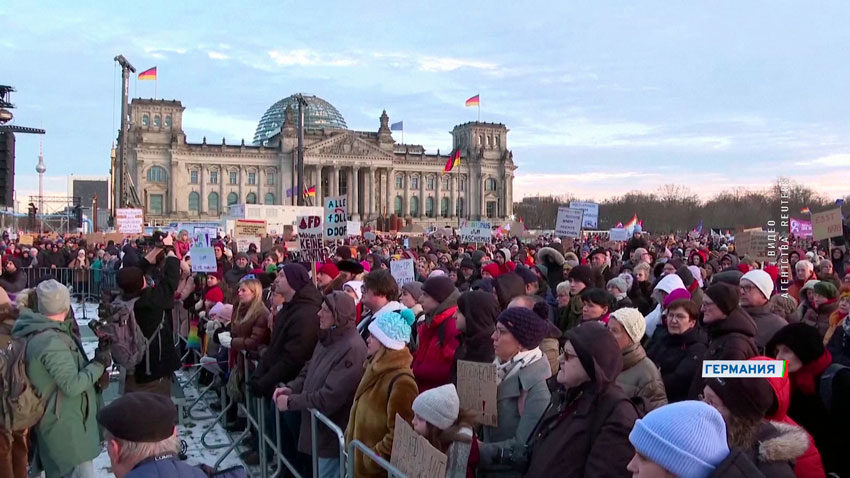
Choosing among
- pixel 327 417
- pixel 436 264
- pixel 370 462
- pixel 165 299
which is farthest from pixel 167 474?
pixel 436 264

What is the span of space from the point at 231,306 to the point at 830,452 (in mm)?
6083

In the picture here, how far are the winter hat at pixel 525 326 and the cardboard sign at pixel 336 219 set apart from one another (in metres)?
7.98

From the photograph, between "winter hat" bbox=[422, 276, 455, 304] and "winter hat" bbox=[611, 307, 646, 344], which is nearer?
"winter hat" bbox=[611, 307, 646, 344]

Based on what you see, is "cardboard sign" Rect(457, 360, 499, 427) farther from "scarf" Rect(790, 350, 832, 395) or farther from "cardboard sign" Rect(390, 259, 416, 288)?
"cardboard sign" Rect(390, 259, 416, 288)

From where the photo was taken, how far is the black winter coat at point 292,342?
5.47m

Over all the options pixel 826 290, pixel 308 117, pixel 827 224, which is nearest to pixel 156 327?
pixel 826 290

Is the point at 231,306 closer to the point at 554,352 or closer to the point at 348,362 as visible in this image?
the point at 348,362

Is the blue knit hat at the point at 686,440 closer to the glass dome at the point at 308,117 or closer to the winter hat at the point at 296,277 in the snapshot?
the winter hat at the point at 296,277

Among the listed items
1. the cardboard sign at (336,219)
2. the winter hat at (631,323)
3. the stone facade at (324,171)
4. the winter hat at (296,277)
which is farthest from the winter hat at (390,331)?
the stone facade at (324,171)

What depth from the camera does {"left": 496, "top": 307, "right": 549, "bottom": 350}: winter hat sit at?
391 cm

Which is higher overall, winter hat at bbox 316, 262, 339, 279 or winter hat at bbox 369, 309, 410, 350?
winter hat at bbox 316, 262, 339, 279

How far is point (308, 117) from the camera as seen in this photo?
98375 millimetres

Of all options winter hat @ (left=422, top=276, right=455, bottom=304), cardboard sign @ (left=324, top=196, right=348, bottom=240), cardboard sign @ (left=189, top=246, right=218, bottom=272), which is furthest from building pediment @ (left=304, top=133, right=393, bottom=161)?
winter hat @ (left=422, top=276, right=455, bottom=304)

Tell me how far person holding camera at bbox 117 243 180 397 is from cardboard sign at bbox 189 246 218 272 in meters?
3.61
